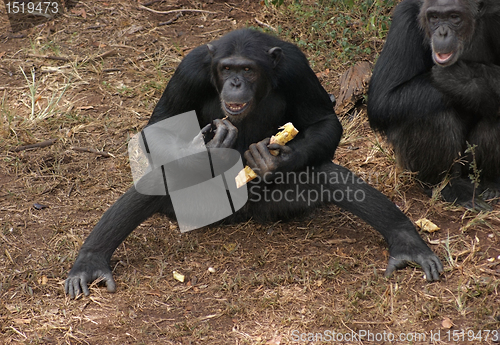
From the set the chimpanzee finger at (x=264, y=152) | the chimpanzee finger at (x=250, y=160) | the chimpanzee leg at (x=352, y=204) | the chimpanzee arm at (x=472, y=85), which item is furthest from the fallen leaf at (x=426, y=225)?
the chimpanzee finger at (x=250, y=160)

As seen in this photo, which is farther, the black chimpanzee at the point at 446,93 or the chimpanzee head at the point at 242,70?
the black chimpanzee at the point at 446,93

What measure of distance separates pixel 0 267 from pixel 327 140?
10.4ft

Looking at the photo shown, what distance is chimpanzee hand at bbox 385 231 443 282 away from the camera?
5.04 metres

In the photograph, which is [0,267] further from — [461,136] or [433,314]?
[461,136]

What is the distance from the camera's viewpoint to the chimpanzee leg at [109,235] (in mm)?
5211

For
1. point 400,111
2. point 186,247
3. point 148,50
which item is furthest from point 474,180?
point 148,50

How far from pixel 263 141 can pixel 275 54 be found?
0.79 metres

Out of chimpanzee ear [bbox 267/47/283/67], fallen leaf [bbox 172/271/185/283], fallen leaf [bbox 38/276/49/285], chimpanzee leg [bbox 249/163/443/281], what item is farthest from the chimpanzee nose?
fallen leaf [bbox 38/276/49/285]

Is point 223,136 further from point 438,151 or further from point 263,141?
point 438,151

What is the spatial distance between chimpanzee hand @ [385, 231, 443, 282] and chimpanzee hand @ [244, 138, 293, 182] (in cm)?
117

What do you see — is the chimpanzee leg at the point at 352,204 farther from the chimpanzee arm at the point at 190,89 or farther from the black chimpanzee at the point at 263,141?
the chimpanzee arm at the point at 190,89

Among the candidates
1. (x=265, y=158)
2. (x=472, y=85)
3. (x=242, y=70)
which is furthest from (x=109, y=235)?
(x=472, y=85)

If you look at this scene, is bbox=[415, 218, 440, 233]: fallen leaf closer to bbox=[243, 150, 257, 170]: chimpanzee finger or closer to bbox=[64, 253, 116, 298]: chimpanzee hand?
bbox=[243, 150, 257, 170]: chimpanzee finger

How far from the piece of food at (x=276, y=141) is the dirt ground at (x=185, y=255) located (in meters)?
0.66
